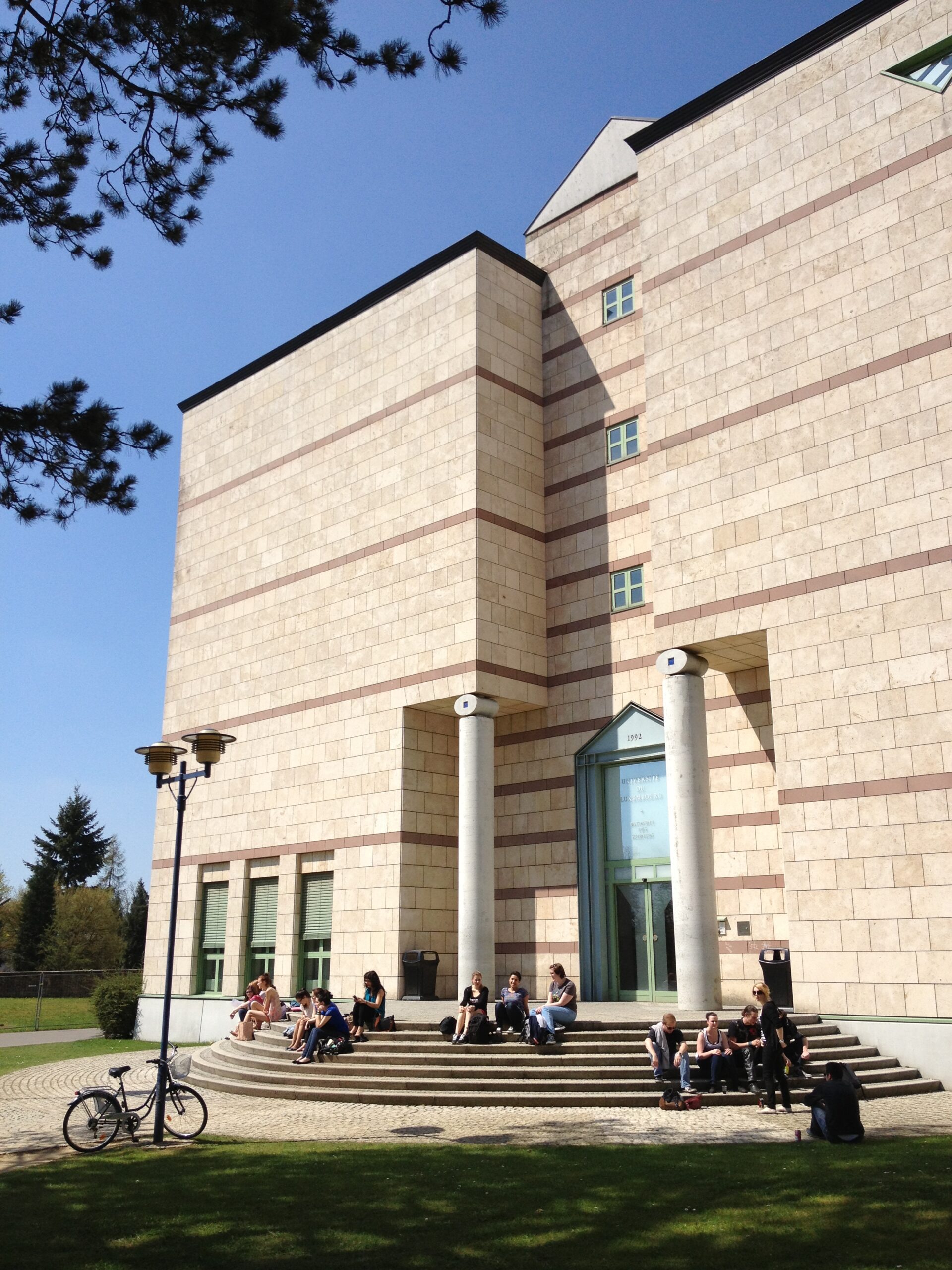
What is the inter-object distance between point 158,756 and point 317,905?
13083mm

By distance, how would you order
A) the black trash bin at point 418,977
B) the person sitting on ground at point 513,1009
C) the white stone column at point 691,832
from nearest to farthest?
the person sitting on ground at point 513,1009 < the white stone column at point 691,832 < the black trash bin at point 418,977

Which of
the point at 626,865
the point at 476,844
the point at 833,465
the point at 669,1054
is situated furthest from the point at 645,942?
the point at 833,465

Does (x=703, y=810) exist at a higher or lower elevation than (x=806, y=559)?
lower

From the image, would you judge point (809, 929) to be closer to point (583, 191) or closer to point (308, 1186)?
point (308, 1186)

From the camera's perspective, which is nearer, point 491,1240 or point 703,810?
point 491,1240

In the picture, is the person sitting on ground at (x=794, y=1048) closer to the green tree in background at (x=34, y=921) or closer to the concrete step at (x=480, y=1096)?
the concrete step at (x=480, y=1096)

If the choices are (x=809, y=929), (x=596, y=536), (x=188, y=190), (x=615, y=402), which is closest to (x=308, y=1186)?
(x=188, y=190)

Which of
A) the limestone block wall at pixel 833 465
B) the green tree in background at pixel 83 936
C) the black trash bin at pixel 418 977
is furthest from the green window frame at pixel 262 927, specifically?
the green tree in background at pixel 83 936

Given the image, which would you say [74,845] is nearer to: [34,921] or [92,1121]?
[34,921]

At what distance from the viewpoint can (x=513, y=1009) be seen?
1769 cm

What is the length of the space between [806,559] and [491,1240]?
13.9 meters

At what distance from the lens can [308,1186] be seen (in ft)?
32.7

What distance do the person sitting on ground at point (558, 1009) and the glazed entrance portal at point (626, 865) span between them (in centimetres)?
595

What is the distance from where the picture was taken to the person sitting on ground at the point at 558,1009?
16.9m
